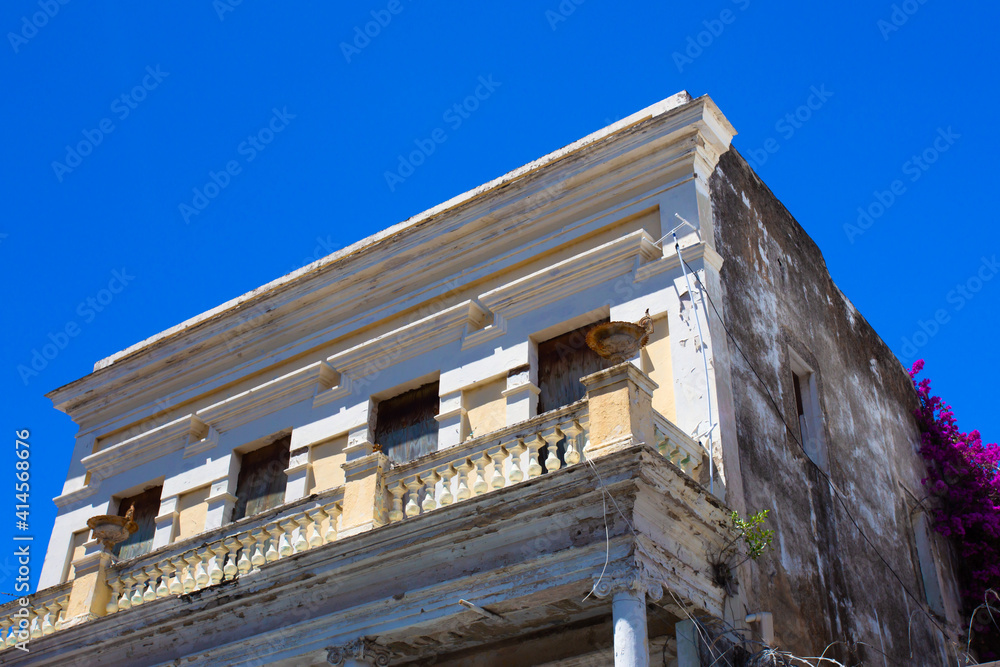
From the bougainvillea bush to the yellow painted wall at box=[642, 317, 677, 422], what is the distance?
6.58 metres

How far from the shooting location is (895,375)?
15320 millimetres

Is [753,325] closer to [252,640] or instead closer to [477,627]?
[477,627]

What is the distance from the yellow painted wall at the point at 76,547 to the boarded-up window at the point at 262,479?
8.25 ft

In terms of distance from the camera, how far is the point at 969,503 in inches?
569

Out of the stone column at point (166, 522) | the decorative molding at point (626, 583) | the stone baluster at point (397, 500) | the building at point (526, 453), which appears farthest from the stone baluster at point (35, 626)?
the decorative molding at point (626, 583)

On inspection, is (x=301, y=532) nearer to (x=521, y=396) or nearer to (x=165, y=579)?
(x=165, y=579)

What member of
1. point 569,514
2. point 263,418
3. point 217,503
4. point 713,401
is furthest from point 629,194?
point 217,503

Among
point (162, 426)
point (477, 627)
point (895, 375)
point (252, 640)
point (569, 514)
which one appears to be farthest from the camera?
point (895, 375)

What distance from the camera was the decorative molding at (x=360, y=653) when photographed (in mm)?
8914

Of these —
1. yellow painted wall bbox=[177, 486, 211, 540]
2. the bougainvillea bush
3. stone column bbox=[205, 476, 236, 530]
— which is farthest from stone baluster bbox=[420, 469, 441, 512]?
the bougainvillea bush

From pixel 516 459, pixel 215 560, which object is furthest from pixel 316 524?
pixel 516 459

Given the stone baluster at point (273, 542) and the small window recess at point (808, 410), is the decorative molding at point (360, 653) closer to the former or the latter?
the stone baluster at point (273, 542)

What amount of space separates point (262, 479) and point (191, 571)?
234 centimetres

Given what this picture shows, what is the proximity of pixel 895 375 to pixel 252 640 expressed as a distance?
10220mm
